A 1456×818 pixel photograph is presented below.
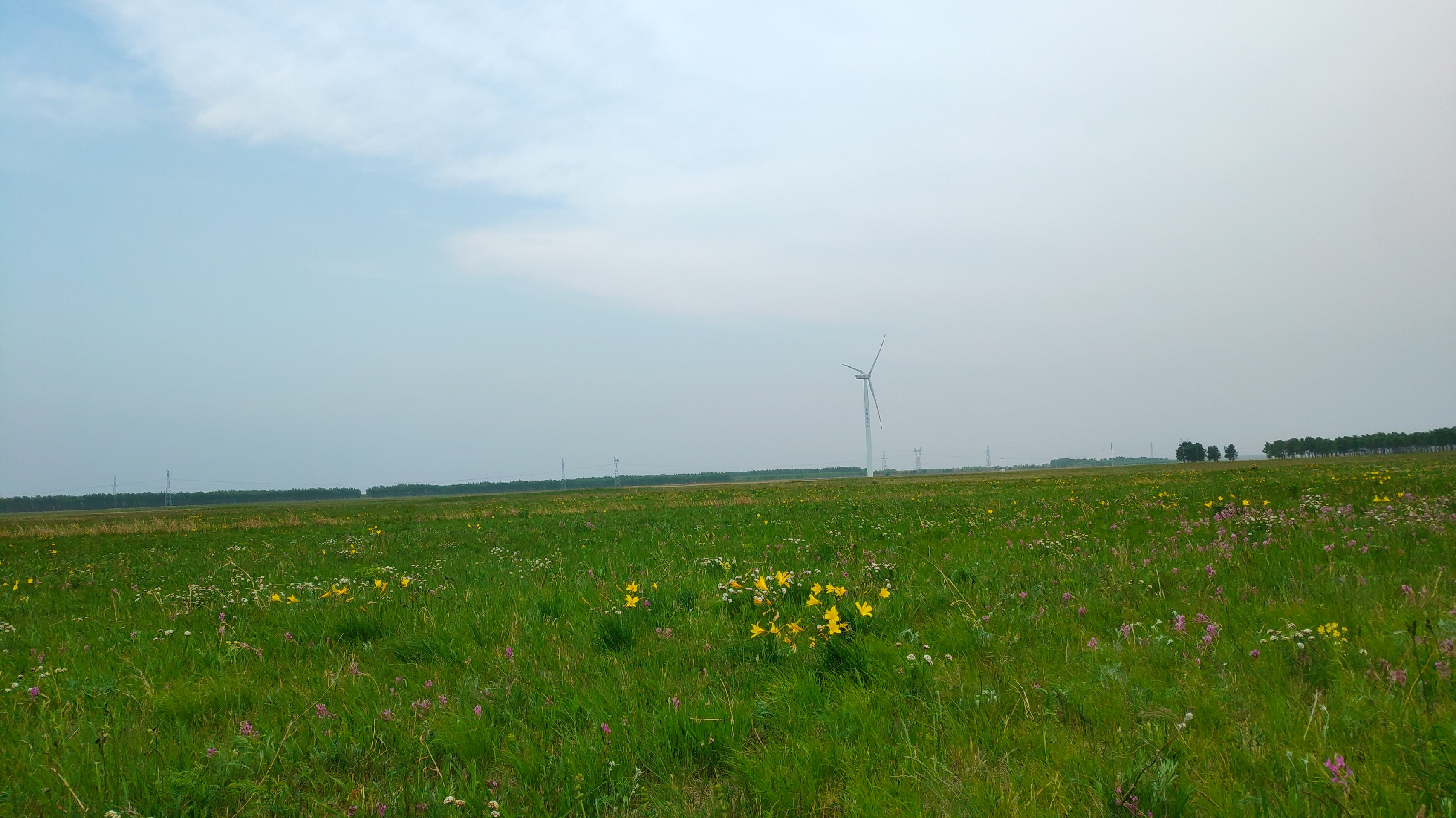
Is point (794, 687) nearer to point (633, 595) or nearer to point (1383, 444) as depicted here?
point (633, 595)

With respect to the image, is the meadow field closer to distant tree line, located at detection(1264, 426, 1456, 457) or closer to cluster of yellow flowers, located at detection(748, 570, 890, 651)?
cluster of yellow flowers, located at detection(748, 570, 890, 651)

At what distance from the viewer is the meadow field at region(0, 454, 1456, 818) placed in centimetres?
296

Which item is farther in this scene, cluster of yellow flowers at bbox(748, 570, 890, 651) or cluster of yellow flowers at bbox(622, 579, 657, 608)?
cluster of yellow flowers at bbox(622, 579, 657, 608)

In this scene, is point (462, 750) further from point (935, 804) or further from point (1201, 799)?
point (1201, 799)

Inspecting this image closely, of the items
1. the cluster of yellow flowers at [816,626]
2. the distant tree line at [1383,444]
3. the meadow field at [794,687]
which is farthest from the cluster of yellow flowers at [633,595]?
A: the distant tree line at [1383,444]

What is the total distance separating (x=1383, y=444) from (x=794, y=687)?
265526 mm

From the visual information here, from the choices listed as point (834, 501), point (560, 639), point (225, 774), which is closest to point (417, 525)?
point (834, 501)

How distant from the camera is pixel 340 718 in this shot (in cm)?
409

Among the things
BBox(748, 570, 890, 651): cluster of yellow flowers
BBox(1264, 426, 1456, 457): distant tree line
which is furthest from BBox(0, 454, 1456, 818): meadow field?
BBox(1264, 426, 1456, 457): distant tree line

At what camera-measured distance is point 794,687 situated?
416 cm

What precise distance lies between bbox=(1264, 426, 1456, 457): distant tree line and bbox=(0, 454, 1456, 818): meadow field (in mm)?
230637

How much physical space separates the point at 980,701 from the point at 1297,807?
1.47 metres

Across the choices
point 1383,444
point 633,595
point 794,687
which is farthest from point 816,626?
point 1383,444

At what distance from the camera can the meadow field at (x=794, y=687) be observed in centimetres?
296
